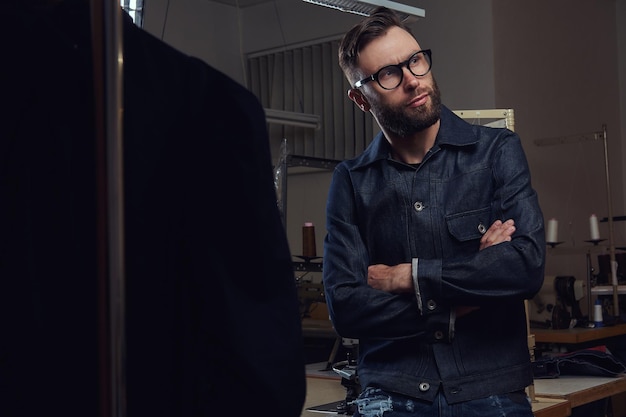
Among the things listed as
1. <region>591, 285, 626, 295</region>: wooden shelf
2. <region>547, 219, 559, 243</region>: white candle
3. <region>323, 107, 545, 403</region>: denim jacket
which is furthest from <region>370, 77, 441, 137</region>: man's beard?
<region>547, 219, 559, 243</region>: white candle

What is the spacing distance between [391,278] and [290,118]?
4608 millimetres

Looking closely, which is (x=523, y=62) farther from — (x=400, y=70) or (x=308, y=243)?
(x=400, y=70)

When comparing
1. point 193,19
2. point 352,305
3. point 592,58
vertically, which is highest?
point 193,19

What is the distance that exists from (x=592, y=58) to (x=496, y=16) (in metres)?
1.51

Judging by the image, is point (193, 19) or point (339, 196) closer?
point (339, 196)

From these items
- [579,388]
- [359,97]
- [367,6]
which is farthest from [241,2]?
[359,97]

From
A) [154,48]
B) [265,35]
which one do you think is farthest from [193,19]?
[154,48]

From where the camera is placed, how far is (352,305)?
2062 mm

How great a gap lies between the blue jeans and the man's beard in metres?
0.63

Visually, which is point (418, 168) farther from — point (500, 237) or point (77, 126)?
point (77, 126)

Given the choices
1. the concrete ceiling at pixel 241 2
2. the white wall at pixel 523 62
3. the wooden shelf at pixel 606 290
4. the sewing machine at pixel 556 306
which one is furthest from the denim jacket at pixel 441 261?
the concrete ceiling at pixel 241 2

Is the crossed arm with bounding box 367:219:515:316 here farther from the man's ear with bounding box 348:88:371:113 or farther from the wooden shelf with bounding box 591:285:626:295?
the wooden shelf with bounding box 591:285:626:295

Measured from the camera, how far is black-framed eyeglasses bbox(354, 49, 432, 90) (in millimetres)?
2105

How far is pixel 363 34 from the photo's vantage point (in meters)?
2.16
